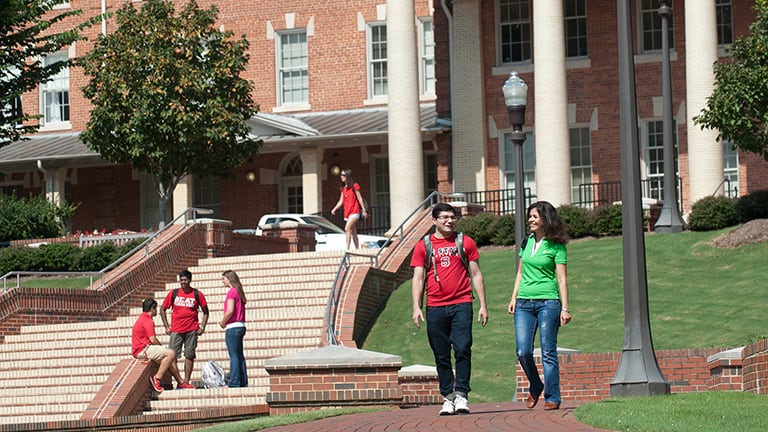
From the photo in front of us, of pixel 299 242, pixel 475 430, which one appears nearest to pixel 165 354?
pixel 475 430

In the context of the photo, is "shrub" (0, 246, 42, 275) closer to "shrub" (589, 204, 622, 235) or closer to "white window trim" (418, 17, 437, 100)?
"shrub" (589, 204, 622, 235)

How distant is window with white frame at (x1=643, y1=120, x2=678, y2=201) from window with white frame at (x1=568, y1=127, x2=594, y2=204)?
4.93 feet

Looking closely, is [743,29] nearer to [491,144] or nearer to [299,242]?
[491,144]

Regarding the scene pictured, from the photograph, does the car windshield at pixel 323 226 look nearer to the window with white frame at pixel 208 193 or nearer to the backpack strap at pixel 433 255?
the window with white frame at pixel 208 193

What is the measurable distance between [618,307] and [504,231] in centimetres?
846

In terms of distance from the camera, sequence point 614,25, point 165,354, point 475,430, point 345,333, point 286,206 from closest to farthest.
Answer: point 475,430
point 165,354
point 345,333
point 614,25
point 286,206

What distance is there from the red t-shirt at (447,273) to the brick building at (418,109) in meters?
22.0

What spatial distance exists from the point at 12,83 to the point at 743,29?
18.7m

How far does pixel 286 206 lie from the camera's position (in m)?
44.5

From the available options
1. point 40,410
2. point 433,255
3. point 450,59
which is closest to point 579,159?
point 450,59

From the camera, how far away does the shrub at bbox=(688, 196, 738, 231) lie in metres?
30.6

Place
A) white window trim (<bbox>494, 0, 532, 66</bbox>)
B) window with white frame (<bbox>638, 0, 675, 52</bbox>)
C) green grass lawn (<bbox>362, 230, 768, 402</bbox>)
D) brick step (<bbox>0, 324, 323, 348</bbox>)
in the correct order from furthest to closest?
white window trim (<bbox>494, 0, 532, 66</bbox>) → window with white frame (<bbox>638, 0, 675, 52</bbox>) → brick step (<bbox>0, 324, 323, 348</bbox>) → green grass lawn (<bbox>362, 230, 768, 402</bbox>)

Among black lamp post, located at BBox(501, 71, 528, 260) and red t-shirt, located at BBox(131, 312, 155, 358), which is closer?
red t-shirt, located at BBox(131, 312, 155, 358)

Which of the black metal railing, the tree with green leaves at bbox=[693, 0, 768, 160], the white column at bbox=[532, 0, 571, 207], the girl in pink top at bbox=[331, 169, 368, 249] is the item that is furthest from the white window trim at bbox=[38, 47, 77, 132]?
the tree with green leaves at bbox=[693, 0, 768, 160]
